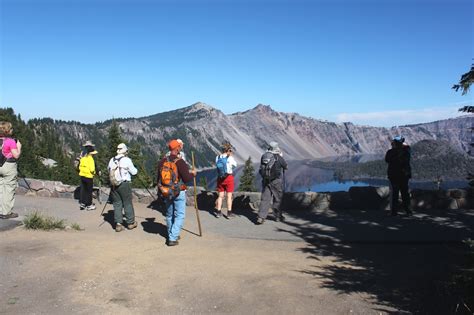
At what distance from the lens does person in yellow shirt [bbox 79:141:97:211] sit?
11.7m

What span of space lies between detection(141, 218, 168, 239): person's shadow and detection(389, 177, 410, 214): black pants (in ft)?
19.5

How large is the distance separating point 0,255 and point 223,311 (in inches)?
170

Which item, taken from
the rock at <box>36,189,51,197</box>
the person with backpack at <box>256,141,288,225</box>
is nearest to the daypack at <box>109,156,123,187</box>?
the person with backpack at <box>256,141,288,225</box>

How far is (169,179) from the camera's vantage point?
27.3ft

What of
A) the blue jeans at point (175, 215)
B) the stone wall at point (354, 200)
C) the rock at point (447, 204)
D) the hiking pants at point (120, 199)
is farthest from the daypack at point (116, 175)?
the rock at point (447, 204)

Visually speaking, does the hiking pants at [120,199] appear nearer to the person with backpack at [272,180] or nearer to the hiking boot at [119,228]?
the hiking boot at [119,228]

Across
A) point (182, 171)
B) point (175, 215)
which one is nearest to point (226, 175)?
point (182, 171)

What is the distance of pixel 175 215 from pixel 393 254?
4250 mm

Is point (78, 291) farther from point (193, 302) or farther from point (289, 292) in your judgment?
point (289, 292)

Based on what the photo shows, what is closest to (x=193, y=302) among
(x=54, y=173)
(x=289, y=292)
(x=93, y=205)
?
(x=289, y=292)

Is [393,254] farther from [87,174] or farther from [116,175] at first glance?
[87,174]

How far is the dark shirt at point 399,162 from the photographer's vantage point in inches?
421

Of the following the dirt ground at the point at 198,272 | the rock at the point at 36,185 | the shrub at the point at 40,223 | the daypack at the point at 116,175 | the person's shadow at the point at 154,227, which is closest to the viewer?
the dirt ground at the point at 198,272

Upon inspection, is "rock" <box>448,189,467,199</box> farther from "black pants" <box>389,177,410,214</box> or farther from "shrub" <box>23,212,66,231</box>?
"shrub" <box>23,212,66,231</box>
